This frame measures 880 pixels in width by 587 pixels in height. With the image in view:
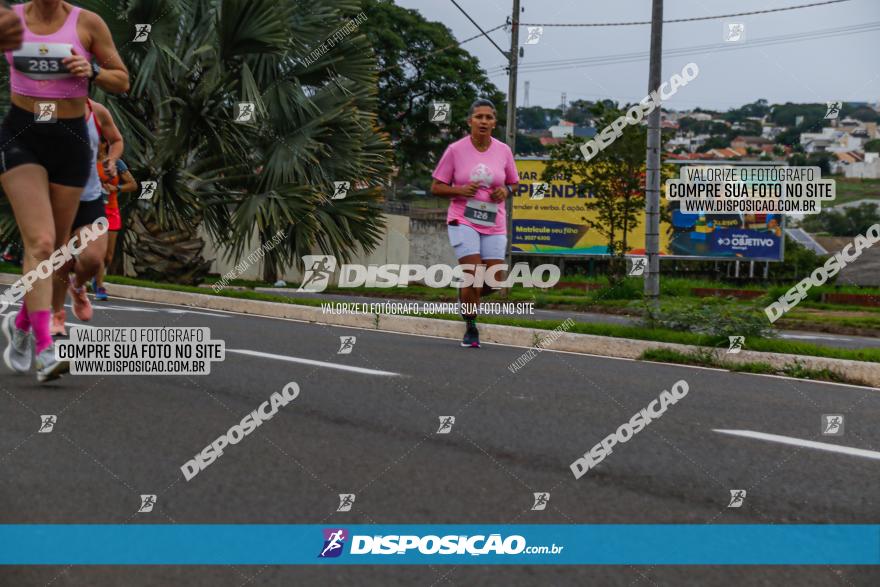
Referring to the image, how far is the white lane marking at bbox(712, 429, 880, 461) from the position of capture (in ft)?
16.0

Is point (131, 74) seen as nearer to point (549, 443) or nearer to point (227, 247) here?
point (227, 247)

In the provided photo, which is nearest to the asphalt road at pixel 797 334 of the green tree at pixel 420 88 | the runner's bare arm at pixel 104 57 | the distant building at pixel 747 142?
the runner's bare arm at pixel 104 57

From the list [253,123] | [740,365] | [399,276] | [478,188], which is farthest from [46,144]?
[399,276]

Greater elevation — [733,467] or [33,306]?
[33,306]

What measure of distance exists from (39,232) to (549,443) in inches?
115

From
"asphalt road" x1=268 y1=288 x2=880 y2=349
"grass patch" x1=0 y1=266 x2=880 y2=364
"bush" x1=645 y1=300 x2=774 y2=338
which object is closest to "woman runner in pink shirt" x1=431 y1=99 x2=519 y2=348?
"grass patch" x1=0 y1=266 x2=880 y2=364

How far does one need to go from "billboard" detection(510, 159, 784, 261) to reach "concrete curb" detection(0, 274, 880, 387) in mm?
27951

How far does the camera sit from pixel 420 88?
53.9m

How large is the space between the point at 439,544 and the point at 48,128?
3523mm

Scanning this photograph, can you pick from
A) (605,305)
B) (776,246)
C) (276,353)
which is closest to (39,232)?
(276,353)

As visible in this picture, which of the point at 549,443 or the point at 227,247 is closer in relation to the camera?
the point at 549,443

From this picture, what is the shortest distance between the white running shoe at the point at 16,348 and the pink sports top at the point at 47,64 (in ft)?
4.98

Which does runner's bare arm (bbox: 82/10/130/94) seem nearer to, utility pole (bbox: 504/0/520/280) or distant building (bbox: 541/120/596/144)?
utility pole (bbox: 504/0/520/280)

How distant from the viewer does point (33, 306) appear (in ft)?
19.7
